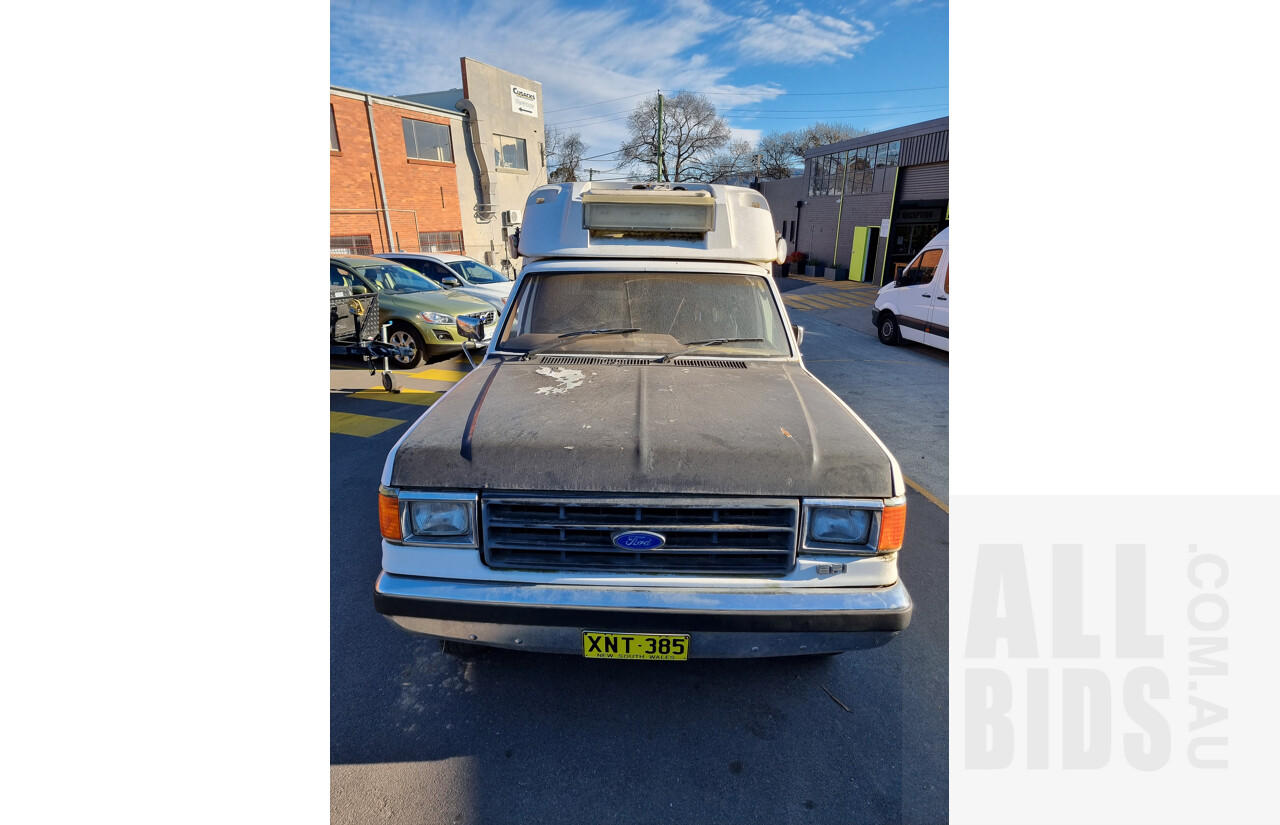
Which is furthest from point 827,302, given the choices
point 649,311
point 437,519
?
point 437,519

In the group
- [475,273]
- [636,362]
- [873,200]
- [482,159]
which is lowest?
[636,362]

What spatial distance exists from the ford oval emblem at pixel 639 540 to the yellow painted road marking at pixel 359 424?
16.6 feet

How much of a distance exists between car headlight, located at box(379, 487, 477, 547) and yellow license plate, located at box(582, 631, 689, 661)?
0.65 m

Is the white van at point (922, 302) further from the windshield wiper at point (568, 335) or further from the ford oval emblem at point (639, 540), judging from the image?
the ford oval emblem at point (639, 540)

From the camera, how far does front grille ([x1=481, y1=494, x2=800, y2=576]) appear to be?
2.29m

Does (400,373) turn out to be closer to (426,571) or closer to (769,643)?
(426,571)

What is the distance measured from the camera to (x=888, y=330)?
1229 cm

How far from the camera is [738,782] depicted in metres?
2.39

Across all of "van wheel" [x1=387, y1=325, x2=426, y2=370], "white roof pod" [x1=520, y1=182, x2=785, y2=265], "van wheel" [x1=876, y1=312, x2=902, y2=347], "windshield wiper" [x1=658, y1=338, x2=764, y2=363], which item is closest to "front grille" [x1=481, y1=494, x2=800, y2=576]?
"windshield wiper" [x1=658, y1=338, x2=764, y2=363]

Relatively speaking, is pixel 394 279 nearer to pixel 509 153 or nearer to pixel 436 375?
pixel 436 375

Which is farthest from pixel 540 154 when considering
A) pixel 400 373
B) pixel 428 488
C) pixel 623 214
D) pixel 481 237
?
pixel 428 488

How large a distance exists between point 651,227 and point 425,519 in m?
2.44

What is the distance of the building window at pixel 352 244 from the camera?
1911 cm

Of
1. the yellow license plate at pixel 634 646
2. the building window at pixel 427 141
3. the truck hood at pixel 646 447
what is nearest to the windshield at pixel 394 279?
the truck hood at pixel 646 447
